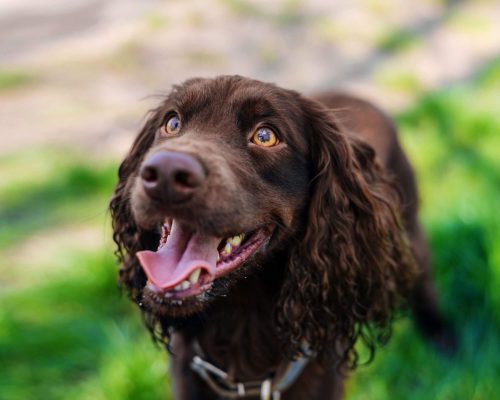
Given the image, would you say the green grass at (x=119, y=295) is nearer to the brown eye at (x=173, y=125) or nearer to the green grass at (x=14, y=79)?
the brown eye at (x=173, y=125)

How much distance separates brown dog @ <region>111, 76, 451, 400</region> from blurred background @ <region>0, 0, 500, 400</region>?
0.48 metres

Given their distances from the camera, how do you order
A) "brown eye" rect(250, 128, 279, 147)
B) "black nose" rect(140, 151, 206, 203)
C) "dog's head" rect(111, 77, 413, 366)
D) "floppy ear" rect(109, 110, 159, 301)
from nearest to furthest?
1. "black nose" rect(140, 151, 206, 203)
2. "dog's head" rect(111, 77, 413, 366)
3. "brown eye" rect(250, 128, 279, 147)
4. "floppy ear" rect(109, 110, 159, 301)

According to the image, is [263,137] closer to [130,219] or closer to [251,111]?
[251,111]

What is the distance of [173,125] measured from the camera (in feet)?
7.39

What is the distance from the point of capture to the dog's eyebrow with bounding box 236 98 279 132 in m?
2.12

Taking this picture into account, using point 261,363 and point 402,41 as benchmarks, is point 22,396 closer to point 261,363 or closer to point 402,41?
point 261,363

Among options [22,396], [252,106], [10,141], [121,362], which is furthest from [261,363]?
[10,141]

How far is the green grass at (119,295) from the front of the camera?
9.36 feet

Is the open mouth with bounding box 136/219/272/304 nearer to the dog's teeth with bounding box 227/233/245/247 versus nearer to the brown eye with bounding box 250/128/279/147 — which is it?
the dog's teeth with bounding box 227/233/245/247

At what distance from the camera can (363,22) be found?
7.73 m

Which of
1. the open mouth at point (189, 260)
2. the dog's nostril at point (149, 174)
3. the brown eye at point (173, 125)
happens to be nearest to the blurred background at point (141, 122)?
the brown eye at point (173, 125)

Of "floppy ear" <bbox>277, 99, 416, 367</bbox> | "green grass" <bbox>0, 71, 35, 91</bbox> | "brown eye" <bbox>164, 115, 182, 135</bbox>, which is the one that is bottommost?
"floppy ear" <bbox>277, 99, 416, 367</bbox>

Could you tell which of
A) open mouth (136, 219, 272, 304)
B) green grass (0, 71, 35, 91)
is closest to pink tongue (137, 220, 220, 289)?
open mouth (136, 219, 272, 304)

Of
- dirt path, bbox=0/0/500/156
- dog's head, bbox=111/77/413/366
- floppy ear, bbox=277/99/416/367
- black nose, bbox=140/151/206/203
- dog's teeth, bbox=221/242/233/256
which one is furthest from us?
dirt path, bbox=0/0/500/156
